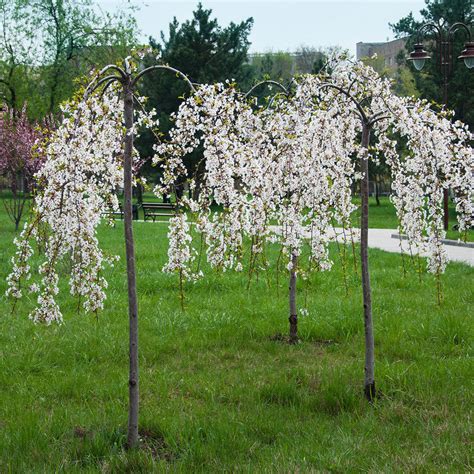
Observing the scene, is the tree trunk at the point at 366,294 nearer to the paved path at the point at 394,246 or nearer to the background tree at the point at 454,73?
the paved path at the point at 394,246

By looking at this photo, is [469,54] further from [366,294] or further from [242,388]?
[242,388]

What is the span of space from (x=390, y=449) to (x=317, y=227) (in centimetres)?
249

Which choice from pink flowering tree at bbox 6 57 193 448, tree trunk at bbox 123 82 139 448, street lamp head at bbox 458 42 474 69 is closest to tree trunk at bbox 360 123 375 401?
pink flowering tree at bbox 6 57 193 448

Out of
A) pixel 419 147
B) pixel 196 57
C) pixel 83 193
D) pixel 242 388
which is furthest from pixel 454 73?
pixel 83 193

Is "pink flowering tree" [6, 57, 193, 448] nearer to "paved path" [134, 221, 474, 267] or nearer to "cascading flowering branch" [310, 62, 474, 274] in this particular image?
"cascading flowering branch" [310, 62, 474, 274]

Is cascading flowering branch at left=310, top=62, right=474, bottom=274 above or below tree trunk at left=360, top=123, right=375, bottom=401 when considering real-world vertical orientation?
above

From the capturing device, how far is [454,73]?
26.7 meters

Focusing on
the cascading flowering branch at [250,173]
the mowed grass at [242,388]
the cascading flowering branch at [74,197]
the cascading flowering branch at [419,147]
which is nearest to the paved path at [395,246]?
the mowed grass at [242,388]

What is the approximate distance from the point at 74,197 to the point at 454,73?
1023 inches

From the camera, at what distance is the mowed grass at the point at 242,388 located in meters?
3.92

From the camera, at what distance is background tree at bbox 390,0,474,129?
26.3m

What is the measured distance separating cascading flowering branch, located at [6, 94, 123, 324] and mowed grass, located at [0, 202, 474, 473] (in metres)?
0.97

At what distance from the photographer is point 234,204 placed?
505cm

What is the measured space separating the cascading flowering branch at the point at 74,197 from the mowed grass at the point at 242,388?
968mm
